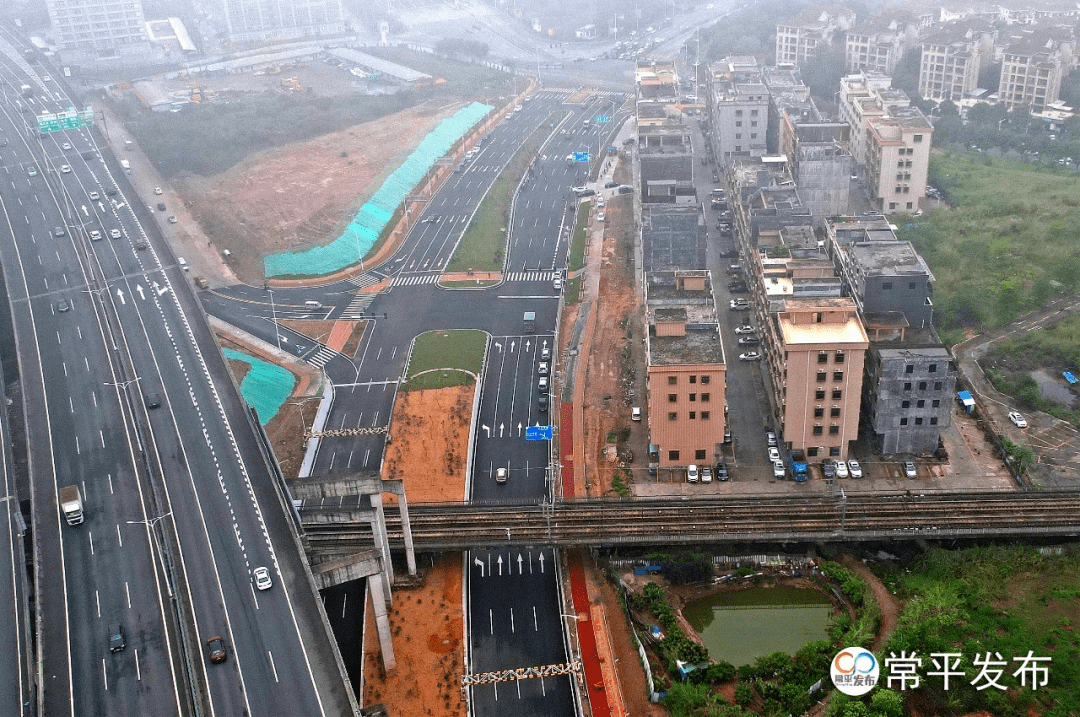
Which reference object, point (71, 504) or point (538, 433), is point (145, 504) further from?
point (538, 433)

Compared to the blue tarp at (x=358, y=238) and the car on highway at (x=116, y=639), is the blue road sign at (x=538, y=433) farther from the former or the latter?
the blue tarp at (x=358, y=238)

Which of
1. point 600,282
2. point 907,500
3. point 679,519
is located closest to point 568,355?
point 600,282

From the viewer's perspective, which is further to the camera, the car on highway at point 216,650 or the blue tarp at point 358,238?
the blue tarp at point 358,238

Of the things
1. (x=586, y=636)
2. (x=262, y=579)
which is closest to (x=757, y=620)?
(x=586, y=636)

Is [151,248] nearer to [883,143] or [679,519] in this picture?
[679,519]

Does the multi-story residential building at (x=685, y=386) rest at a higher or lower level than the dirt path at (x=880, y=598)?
higher

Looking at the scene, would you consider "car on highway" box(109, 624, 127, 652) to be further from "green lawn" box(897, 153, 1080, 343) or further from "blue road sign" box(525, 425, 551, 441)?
"green lawn" box(897, 153, 1080, 343)

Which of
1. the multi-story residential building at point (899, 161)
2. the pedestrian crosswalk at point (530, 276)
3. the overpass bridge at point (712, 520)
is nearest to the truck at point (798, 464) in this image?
the overpass bridge at point (712, 520)

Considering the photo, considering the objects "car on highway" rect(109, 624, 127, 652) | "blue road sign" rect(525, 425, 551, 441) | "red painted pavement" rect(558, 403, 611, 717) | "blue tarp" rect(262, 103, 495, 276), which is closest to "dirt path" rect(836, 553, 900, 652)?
"red painted pavement" rect(558, 403, 611, 717)
